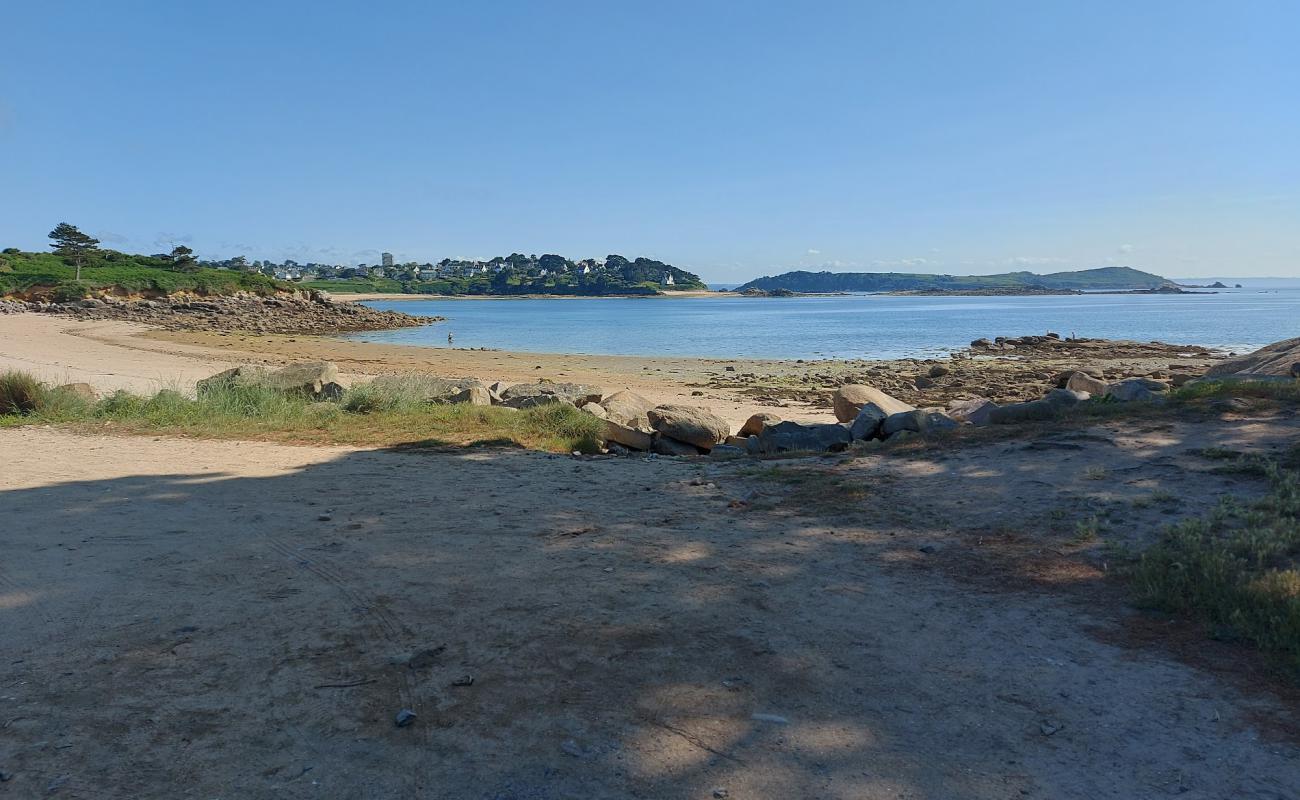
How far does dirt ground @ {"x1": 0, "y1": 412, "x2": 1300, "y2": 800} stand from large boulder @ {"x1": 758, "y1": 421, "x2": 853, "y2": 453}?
110 inches

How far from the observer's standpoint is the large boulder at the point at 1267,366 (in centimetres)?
1139

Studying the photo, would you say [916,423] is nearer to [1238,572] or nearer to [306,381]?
[1238,572]

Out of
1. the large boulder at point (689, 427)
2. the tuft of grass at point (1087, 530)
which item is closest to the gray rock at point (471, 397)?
the large boulder at point (689, 427)

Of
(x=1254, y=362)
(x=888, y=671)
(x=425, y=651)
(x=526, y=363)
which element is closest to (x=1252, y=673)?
(x=888, y=671)

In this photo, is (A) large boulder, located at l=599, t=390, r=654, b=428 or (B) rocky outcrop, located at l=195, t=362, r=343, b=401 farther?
(B) rocky outcrop, located at l=195, t=362, r=343, b=401

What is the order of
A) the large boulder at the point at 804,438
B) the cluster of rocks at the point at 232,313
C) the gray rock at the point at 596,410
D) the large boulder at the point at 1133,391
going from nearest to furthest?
the large boulder at the point at 804,438 < the large boulder at the point at 1133,391 < the gray rock at the point at 596,410 < the cluster of rocks at the point at 232,313

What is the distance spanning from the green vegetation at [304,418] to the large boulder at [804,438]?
234 centimetres

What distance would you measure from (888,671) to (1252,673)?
64.7 inches

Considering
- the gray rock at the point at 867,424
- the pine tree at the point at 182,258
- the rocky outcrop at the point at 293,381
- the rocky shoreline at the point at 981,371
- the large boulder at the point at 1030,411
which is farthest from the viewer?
the pine tree at the point at 182,258

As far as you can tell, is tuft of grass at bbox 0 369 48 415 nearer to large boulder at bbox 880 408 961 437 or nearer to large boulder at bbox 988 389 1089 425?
large boulder at bbox 880 408 961 437

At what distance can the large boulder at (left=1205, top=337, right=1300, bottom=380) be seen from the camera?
1139 cm

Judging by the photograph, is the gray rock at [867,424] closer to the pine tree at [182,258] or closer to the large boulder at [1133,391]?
the large boulder at [1133,391]

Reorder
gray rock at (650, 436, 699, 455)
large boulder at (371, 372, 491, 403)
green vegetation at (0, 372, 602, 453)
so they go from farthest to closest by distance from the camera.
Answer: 1. large boulder at (371, 372, 491, 403)
2. gray rock at (650, 436, 699, 455)
3. green vegetation at (0, 372, 602, 453)

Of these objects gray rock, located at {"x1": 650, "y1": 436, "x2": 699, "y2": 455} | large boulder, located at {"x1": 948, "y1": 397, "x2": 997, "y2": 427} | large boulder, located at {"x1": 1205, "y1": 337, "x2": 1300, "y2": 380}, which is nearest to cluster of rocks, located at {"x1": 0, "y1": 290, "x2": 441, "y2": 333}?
gray rock, located at {"x1": 650, "y1": 436, "x2": 699, "y2": 455}
